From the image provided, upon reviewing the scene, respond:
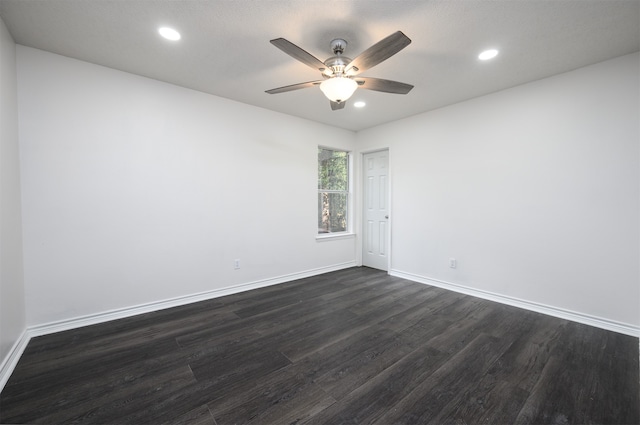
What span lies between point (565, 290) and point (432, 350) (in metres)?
1.82

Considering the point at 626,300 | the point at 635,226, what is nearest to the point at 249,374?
the point at 626,300

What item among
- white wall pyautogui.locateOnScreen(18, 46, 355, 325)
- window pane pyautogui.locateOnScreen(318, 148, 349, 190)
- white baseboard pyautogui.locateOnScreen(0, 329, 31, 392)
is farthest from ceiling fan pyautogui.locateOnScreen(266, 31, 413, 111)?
white baseboard pyautogui.locateOnScreen(0, 329, 31, 392)

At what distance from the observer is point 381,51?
1875 mm

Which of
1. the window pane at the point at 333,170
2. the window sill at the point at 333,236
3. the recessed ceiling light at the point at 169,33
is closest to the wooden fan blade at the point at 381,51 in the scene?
the recessed ceiling light at the point at 169,33

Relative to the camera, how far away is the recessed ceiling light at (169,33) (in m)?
2.14

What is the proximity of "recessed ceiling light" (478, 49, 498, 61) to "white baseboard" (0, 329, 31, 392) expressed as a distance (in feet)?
14.8

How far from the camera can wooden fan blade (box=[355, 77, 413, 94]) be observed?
2262 millimetres

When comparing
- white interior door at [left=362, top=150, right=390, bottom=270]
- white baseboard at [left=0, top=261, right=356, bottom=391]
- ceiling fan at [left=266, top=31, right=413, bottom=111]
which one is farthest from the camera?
white interior door at [left=362, top=150, right=390, bottom=270]

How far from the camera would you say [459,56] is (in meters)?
2.49

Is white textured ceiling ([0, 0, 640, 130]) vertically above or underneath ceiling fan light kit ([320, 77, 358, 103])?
above

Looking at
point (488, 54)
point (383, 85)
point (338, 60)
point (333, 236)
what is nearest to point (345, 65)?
point (338, 60)

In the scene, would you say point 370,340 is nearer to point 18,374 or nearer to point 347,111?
point 18,374

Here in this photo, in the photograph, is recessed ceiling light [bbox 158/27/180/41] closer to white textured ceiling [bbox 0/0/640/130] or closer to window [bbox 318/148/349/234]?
white textured ceiling [bbox 0/0/640/130]

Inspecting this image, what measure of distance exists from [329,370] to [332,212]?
10.5ft
